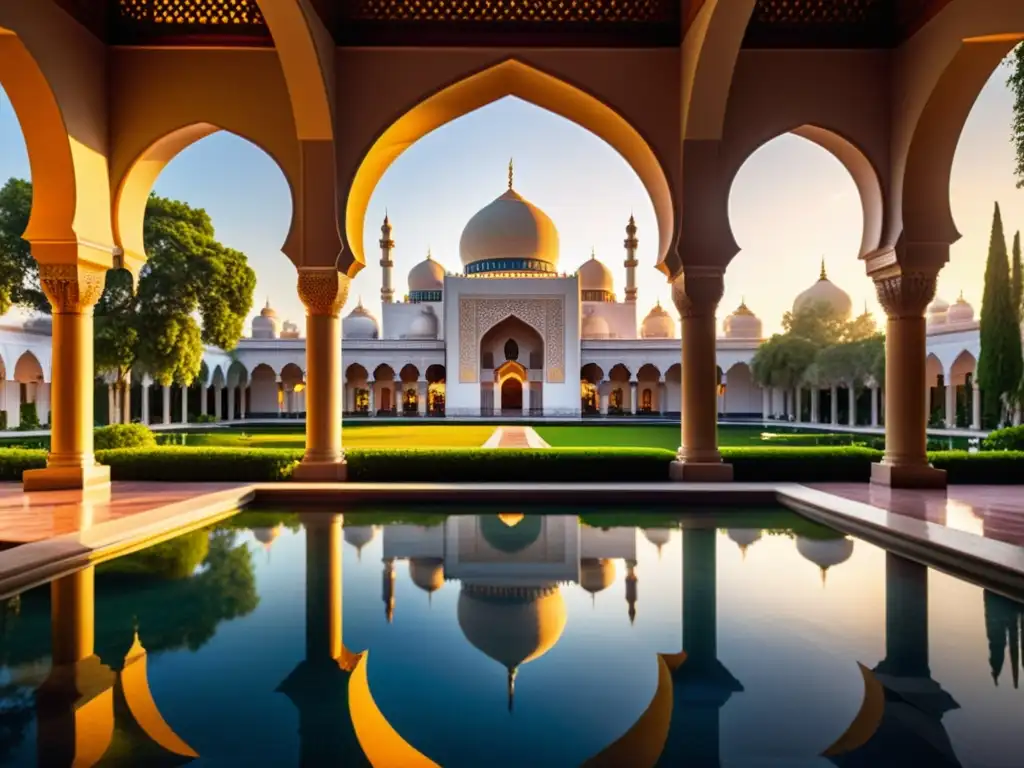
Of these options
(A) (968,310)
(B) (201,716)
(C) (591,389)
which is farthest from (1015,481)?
(C) (591,389)

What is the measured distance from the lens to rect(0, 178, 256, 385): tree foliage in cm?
1194

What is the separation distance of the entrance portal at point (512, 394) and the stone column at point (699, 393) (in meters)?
20.7

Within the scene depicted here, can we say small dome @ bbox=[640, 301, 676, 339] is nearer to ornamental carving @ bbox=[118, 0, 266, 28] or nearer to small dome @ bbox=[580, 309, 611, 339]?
small dome @ bbox=[580, 309, 611, 339]

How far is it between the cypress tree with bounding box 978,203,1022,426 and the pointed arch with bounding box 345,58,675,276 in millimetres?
12722

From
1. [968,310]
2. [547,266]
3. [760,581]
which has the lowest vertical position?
[760,581]

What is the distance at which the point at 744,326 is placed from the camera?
2853 cm

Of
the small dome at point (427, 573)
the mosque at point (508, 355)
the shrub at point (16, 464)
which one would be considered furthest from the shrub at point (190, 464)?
the mosque at point (508, 355)

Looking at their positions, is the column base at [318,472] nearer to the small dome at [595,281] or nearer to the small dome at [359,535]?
the small dome at [359,535]

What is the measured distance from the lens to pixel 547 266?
24875 mm

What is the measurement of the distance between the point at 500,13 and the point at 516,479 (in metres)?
4.53

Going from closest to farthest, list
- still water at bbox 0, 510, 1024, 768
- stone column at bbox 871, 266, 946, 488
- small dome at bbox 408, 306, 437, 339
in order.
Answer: still water at bbox 0, 510, 1024, 768 < stone column at bbox 871, 266, 946, 488 < small dome at bbox 408, 306, 437, 339

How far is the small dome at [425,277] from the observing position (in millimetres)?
30906

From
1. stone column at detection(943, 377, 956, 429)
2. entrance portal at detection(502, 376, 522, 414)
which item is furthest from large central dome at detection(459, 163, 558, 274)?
stone column at detection(943, 377, 956, 429)

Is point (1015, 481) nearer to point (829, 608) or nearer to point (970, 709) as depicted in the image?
point (829, 608)
